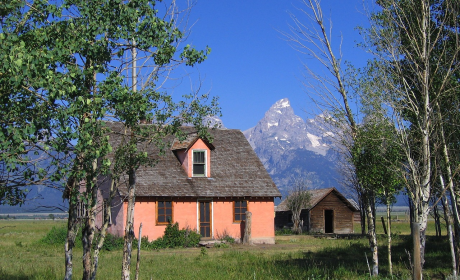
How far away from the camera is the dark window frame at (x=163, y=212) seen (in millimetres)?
29000

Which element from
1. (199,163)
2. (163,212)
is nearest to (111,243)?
(163,212)

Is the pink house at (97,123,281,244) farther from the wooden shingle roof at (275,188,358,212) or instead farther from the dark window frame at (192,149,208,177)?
the wooden shingle roof at (275,188,358,212)

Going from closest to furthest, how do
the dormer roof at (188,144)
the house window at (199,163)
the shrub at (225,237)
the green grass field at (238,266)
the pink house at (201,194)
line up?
the green grass field at (238,266) < the pink house at (201,194) < the shrub at (225,237) < the dormer roof at (188,144) < the house window at (199,163)

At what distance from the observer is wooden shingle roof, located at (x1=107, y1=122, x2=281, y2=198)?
2928 cm

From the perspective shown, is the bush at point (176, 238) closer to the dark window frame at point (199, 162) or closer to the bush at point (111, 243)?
the bush at point (111, 243)

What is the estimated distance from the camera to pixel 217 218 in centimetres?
3070

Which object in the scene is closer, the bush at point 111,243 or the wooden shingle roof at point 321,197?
the bush at point 111,243

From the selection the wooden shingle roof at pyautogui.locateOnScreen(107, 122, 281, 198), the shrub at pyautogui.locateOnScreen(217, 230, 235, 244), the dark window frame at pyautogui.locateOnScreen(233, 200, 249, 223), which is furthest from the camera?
the dark window frame at pyautogui.locateOnScreen(233, 200, 249, 223)

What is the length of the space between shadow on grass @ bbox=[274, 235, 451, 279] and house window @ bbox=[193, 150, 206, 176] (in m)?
9.92

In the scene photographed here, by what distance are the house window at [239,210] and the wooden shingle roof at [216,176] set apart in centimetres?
75

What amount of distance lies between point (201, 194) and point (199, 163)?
241 cm

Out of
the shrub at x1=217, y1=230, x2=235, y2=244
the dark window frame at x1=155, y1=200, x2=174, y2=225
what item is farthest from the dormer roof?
the shrub at x1=217, y1=230, x2=235, y2=244

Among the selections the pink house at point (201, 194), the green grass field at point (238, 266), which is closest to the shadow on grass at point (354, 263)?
the green grass field at point (238, 266)

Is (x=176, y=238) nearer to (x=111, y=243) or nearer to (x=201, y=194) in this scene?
(x=201, y=194)
